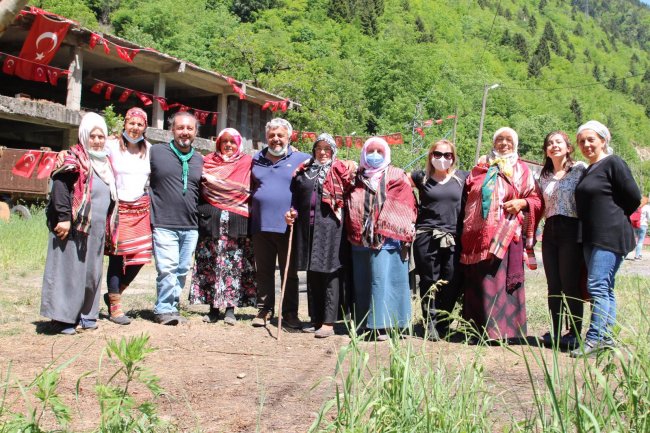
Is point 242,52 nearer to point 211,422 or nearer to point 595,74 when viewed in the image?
point 211,422

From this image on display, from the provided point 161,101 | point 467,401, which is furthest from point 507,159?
point 161,101

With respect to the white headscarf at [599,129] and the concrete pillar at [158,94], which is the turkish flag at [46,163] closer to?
the concrete pillar at [158,94]

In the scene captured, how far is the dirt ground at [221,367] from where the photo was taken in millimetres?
2916

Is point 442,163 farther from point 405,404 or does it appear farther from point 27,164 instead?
point 27,164

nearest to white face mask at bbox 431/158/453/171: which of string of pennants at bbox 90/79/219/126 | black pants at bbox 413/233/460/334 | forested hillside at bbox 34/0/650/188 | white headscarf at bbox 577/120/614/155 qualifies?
black pants at bbox 413/233/460/334

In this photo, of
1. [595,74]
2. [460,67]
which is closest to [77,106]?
[460,67]

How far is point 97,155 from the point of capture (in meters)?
4.75

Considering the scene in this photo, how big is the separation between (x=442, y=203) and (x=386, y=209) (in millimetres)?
426

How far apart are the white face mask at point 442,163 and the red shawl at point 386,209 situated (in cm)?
25

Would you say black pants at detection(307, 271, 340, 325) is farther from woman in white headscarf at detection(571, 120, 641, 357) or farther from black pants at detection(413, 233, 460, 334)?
woman in white headscarf at detection(571, 120, 641, 357)

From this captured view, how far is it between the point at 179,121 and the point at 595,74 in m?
117

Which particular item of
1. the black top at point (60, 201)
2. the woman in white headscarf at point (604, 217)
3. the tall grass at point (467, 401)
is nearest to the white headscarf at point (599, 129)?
the woman in white headscarf at point (604, 217)

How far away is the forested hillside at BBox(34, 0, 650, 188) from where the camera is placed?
32.5 meters

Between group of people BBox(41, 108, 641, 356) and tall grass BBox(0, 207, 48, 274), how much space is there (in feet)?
11.8
